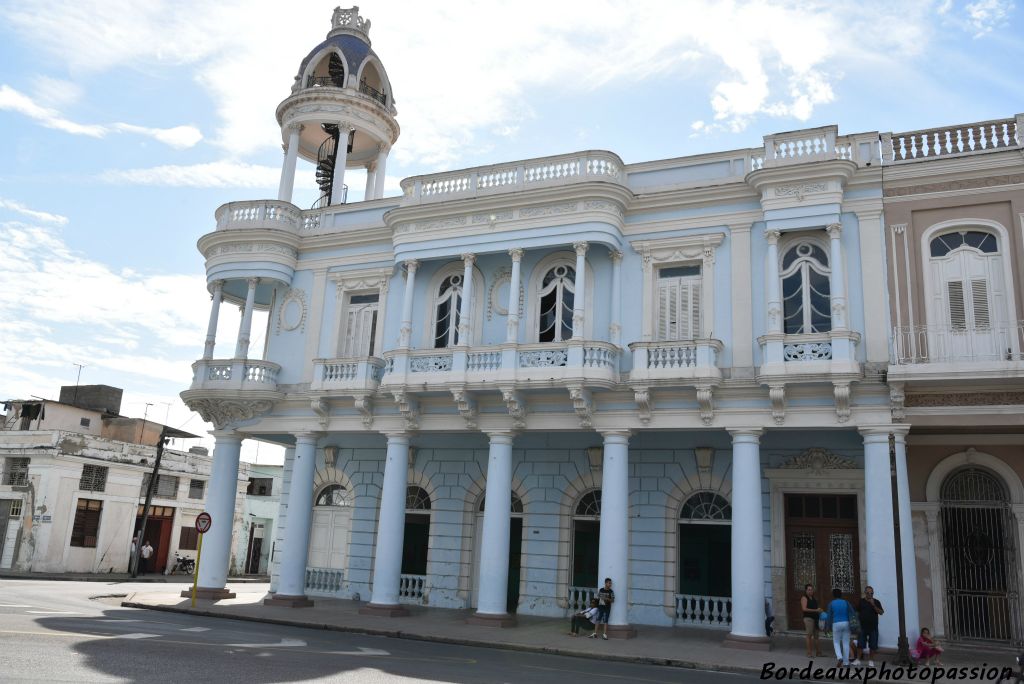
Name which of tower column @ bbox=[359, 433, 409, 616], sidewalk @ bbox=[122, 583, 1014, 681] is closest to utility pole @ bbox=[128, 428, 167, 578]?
sidewalk @ bbox=[122, 583, 1014, 681]

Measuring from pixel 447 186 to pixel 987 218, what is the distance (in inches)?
472

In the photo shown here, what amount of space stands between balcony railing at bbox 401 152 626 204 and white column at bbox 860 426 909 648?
26.1 feet

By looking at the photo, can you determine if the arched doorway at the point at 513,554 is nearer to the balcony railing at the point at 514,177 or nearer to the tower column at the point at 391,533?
the tower column at the point at 391,533

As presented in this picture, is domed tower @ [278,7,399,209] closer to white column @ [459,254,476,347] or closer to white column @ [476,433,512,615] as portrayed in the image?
white column @ [459,254,476,347]

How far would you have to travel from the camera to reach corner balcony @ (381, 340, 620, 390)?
17.5 m

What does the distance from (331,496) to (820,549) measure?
531 inches

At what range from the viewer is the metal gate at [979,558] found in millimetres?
16266

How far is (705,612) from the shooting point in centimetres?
1858

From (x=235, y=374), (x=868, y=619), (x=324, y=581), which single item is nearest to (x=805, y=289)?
(x=868, y=619)

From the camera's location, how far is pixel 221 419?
2186 cm

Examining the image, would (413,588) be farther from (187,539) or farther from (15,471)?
(15,471)

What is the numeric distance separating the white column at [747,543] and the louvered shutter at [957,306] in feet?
14.4

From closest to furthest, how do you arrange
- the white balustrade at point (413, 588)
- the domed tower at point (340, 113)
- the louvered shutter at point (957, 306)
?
the louvered shutter at point (957, 306) → the white balustrade at point (413, 588) → the domed tower at point (340, 113)

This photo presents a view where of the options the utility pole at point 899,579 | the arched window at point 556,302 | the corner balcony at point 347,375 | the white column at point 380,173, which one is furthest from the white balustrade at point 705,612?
the white column at point 380,173
